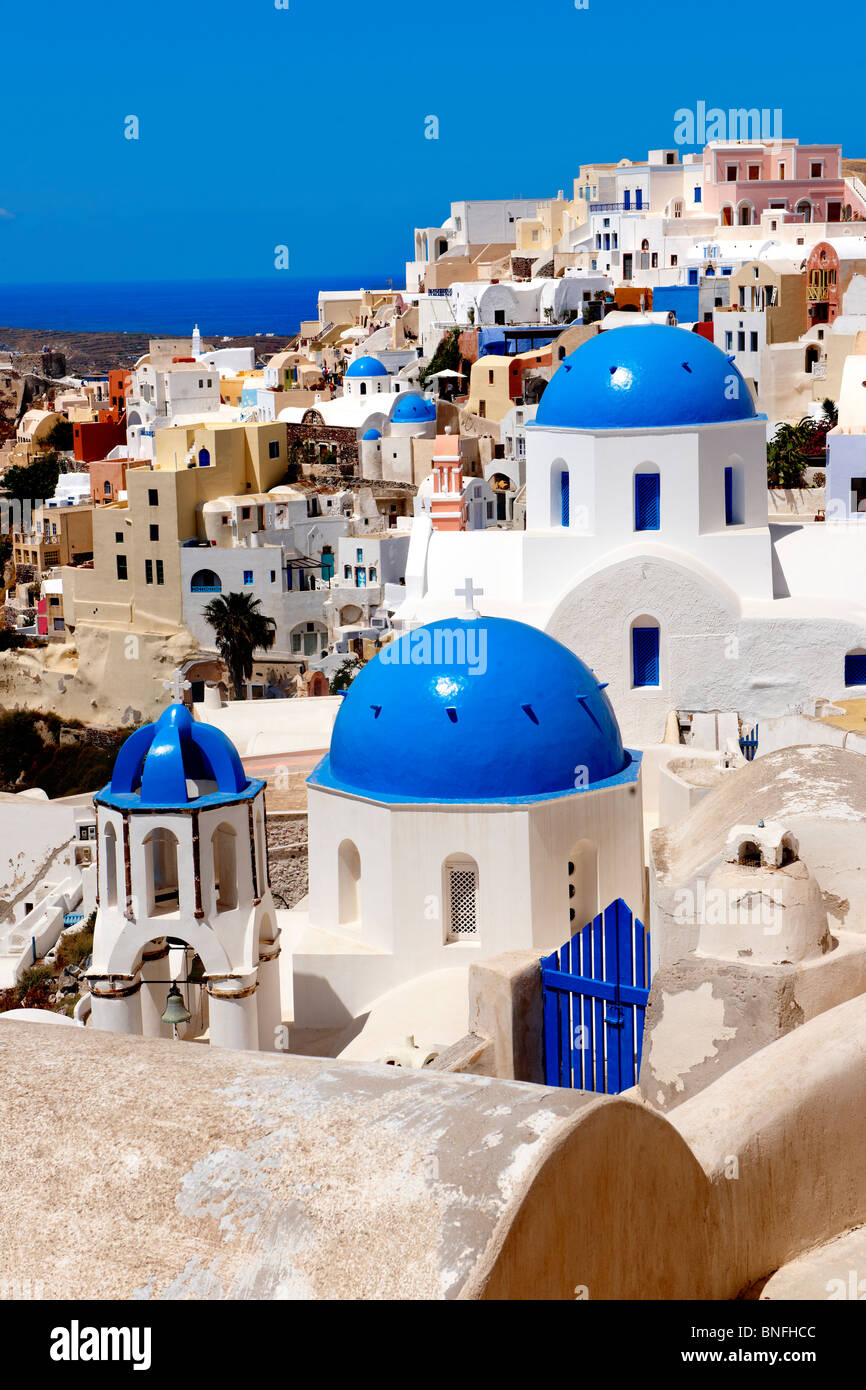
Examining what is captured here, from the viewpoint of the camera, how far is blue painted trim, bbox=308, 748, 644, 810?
42.0 feet

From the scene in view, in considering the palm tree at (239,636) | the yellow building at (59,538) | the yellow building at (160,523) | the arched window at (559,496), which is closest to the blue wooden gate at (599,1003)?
the arched window at (559,496)

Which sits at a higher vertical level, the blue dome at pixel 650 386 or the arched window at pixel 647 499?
the blue dome at pixel 650 386

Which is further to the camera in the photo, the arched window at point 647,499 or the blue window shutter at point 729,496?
the blue window shutter at point 729,496

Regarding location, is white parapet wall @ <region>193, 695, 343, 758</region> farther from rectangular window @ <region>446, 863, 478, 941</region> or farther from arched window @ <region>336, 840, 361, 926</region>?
rectangular window @ <region>446, 863, 478, 941</region>

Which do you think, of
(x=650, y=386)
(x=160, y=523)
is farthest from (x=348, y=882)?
(x=160, y=523)

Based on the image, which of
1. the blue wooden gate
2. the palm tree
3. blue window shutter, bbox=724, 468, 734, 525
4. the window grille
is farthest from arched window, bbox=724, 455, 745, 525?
the palm tree

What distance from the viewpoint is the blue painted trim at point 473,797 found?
42.0 feet

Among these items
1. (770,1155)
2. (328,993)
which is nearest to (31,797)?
(328,993)

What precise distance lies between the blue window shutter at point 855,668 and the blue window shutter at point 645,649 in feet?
6.87

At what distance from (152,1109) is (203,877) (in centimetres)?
674

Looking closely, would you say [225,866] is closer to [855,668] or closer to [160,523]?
[855,668]

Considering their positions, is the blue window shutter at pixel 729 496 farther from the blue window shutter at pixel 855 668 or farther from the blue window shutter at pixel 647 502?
the blue window shutter at pixel 855 668

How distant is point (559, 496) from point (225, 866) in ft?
27.7
